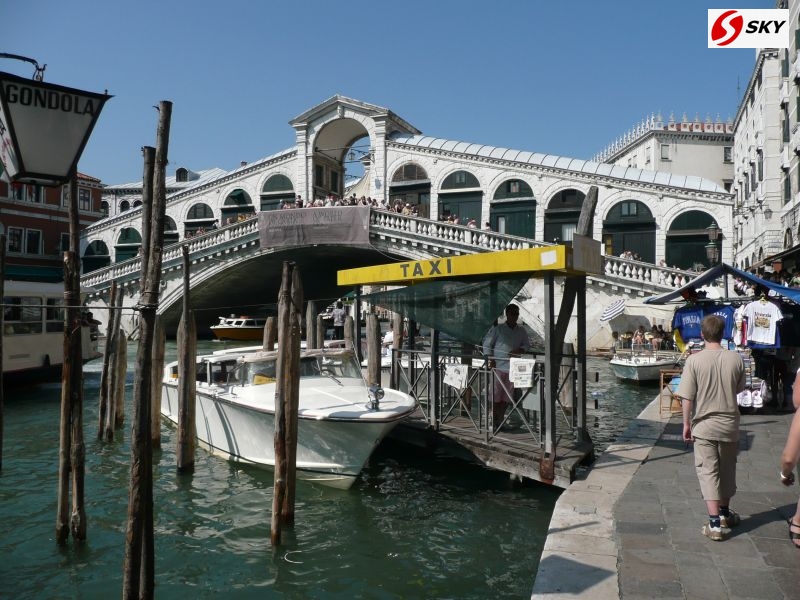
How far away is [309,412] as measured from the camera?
27.0ft

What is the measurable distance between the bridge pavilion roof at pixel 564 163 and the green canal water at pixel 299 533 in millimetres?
19127

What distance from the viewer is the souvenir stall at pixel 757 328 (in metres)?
9.69

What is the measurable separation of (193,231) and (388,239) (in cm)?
1377

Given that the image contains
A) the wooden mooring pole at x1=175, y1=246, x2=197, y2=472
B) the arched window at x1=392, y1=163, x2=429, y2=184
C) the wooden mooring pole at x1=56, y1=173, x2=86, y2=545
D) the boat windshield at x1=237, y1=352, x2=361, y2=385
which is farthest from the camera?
the arched window at x1=392, y1=163, x2=429, y2=184

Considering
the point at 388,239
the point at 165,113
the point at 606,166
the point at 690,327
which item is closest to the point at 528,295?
the point at 388,239

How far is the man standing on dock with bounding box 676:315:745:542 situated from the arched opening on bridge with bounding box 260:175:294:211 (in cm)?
2990

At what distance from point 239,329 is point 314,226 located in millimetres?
8481

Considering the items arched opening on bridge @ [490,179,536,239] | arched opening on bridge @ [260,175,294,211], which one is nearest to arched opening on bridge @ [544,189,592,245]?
arched opening on bridge @ [490,179,536,239]

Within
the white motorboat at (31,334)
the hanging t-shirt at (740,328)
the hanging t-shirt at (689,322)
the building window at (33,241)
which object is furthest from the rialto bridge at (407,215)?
the white motorboat at (31,334)

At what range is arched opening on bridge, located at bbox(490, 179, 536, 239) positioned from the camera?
28.3 meters

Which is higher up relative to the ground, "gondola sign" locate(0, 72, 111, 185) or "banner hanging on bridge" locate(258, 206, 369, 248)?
"banner hanging on bridge" locate(258, 206, 369, 248)

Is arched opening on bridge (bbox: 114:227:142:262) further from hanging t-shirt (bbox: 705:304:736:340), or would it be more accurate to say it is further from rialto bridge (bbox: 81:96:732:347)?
hanging t-shirt (bbox: 705:304:736:340)

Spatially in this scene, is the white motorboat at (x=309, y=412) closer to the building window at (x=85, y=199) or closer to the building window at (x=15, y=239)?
the building window at (x=15, y=239)

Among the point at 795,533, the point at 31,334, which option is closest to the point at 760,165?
the point at 795,533
